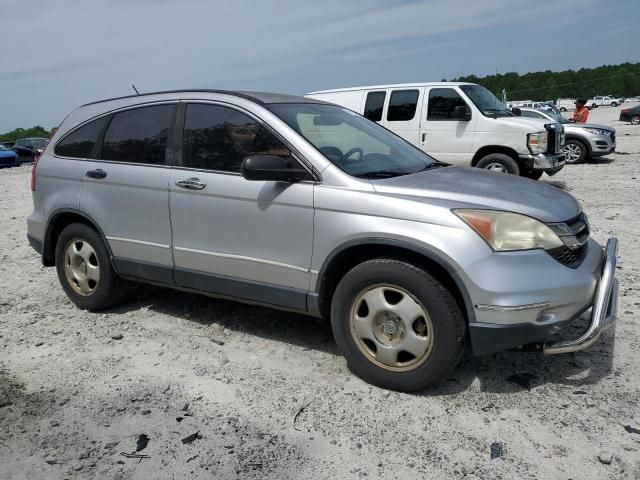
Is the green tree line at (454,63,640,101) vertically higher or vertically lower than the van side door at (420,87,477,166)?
higher

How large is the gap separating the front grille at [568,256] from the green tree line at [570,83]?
85.0 meters

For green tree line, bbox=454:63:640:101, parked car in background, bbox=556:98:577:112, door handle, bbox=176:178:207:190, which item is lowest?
door handle, bbox=176:178:207:190

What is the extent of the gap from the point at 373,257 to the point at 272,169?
831mm

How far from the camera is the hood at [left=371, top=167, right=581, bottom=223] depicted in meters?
3.18

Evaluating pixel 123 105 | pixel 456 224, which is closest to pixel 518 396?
pixel 456 224

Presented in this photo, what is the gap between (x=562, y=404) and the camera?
3197 mm

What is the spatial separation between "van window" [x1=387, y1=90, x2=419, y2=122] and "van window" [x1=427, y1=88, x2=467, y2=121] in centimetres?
30

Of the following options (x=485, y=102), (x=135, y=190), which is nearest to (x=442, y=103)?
(x=485, y=102)

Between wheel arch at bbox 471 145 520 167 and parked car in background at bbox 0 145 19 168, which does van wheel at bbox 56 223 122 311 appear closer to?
wheel arch at bbox 471 145 520 167

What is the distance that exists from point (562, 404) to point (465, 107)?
7.77 metres

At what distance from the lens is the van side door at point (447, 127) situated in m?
10.2

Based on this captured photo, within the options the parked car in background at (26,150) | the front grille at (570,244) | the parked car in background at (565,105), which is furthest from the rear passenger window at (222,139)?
the parked car in background at (565,105)

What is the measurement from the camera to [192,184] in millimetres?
4008

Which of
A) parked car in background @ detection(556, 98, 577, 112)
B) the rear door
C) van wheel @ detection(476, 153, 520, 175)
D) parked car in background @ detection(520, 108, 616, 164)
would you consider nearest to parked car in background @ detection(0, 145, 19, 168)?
parked car in background @ detection(520, 108, 616, 164)
